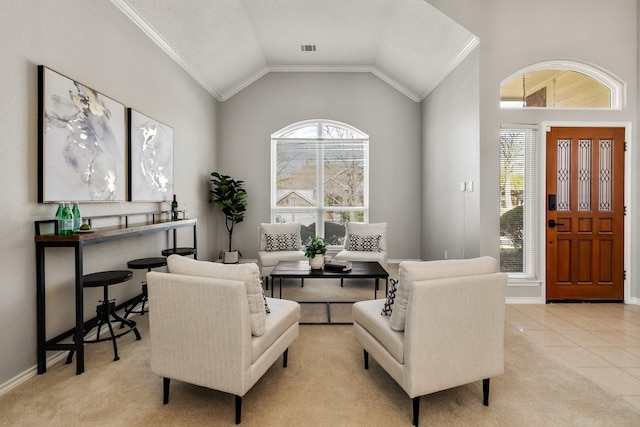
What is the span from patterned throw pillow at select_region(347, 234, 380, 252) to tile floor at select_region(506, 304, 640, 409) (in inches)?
79.0

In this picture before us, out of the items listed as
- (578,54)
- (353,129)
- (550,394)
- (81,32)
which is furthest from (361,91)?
(550,394)

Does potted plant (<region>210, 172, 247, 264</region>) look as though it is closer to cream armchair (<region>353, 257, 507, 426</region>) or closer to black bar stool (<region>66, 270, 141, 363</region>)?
black bar stool (<region>66, 270, 141, 363</region>)

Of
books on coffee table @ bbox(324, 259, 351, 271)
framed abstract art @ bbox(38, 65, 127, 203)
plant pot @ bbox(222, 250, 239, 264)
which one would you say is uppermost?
framed abstract art @ bbox(38, 65, 127, 203)

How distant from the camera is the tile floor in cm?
241

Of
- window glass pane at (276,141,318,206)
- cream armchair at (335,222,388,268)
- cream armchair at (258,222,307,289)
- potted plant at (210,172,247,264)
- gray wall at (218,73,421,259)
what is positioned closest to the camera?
cream armchair at (258,222,307,289)

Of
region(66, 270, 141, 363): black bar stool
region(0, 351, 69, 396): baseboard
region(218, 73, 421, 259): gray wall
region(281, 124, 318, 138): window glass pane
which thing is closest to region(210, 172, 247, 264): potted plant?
region(218, 73, 421, 259): gray wall

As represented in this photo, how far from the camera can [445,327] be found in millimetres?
1850

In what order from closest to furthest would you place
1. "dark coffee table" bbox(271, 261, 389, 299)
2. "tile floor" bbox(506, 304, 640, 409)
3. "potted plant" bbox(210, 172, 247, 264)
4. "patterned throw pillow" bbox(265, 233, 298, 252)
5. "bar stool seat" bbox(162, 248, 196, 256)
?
"tile floor" bbox(506, 304, 640, 409) → "dark coffee table" bbox(271, 261, 389, 299) → "bar stool seat" bbox(162, 248, 196, 256) → "patterned throw pillow" bbox(265, 233, 298, 252) → "potted plant" bbox(210, 172, 247, 264)

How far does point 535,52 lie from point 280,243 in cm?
429

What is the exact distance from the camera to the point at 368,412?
198 centimetres

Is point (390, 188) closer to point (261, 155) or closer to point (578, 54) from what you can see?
point (261, 155)

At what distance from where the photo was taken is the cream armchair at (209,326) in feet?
5.98

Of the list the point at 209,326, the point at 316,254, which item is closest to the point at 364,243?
the point at 316,254

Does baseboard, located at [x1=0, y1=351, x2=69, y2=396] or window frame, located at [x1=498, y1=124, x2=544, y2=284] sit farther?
window frame, located at [x1=498, y1=124, x2=544, y2=284]
